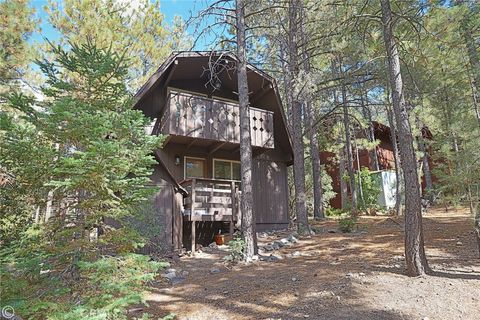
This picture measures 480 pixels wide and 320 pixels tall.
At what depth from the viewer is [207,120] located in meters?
11.2

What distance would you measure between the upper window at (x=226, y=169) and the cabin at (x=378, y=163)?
8.77m

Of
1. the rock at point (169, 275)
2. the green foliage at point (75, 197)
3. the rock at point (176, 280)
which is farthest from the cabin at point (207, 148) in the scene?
the green foliage at point (75, 197)

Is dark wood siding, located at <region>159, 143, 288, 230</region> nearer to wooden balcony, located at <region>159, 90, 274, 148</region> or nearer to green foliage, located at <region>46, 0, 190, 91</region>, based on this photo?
wooden balcony, located at <region>159, 90, 274, 148</region>

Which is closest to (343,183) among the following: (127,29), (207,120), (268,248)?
(207,120)

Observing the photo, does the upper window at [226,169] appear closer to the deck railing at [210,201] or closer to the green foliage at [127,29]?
the deck railing at [210,201]

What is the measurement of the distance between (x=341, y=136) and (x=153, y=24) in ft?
36.6

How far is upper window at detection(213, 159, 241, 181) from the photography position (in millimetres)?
12523

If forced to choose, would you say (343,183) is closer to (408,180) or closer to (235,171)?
(235,171)

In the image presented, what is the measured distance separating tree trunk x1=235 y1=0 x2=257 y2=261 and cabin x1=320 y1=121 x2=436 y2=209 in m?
12.2

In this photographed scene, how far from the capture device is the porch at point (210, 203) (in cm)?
1012

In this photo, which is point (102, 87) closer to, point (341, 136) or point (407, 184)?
point (407, 184)

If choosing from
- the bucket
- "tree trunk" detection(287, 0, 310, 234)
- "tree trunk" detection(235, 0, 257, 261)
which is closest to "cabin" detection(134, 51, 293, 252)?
the bucket

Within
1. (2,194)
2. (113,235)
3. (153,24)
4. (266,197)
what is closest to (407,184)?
(113,235)

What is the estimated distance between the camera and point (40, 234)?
3.98 meters
